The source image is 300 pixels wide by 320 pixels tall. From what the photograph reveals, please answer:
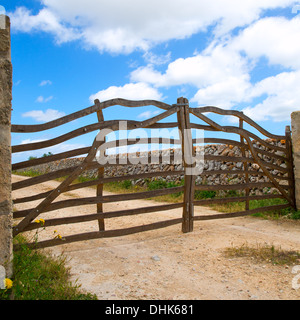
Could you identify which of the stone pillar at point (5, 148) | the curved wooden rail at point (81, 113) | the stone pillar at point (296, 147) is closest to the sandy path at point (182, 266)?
the stone pillar at point (5, 148)

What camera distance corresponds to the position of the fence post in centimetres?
567

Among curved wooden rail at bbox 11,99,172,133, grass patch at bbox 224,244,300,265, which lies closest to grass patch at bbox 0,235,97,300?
curved wooden rail at bbox 11,99,172,133

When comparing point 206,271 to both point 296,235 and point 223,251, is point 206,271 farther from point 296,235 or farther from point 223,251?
point 296,235

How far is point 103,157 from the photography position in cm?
493

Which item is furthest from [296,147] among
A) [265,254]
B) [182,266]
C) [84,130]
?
[84,130]

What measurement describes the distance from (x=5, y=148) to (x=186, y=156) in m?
3.31

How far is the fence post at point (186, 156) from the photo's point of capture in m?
5.67

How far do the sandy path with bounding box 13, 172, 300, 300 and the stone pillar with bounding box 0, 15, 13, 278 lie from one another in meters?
0.93

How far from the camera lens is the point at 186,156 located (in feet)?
18.7

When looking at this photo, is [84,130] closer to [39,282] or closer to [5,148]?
[5,148]

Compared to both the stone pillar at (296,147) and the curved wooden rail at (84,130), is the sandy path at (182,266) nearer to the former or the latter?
the stone pillar at (296,147)

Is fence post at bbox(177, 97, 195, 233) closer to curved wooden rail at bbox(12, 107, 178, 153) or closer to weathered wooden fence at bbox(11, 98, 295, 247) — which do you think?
weathered wooden fence at bbox(11, 98, 295, 247)
